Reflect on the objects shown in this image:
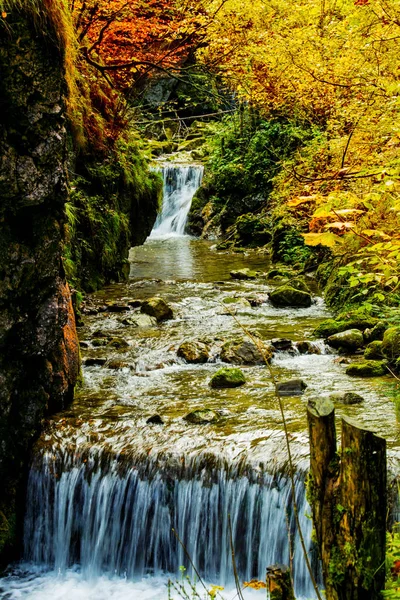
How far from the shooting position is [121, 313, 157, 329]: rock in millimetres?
10078

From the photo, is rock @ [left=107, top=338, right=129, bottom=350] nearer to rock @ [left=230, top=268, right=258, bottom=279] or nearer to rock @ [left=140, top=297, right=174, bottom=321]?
rock @ [left=140, top=297, right=174, bottom=321]

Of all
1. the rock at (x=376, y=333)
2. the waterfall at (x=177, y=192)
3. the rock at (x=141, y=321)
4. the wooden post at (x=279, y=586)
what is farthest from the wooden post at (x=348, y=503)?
the waterfall at (x=177, y=192)

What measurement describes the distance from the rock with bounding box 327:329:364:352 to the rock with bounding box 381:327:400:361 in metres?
0.68

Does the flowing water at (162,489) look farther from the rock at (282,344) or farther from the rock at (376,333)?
the rock at (376,333)

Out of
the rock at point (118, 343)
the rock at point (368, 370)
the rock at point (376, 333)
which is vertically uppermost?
the rock at point (376, 333)

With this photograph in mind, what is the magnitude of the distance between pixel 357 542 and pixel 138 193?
11.9m

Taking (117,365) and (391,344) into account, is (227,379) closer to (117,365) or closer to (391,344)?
(117,365)

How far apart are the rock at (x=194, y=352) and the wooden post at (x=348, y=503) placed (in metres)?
5.74

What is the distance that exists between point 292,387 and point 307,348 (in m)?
1.63

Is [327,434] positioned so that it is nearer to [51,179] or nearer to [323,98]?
[51,179]

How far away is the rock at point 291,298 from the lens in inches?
439

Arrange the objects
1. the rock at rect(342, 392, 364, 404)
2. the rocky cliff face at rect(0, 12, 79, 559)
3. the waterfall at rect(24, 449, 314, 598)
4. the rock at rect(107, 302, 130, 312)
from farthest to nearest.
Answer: the rock at rect(107, 302, 130, 312) < the rock at rect(342, 392, 364, 404) < the waterfall at rect(24, 449, 314, 598) < the rocky cliff face at rect(0, 12, 79, 559)

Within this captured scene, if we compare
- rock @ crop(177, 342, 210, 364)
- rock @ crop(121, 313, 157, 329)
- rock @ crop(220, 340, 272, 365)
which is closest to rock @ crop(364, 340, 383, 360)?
rock @ crop(220, 340, 272, 365)

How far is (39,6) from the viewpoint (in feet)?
16.6
